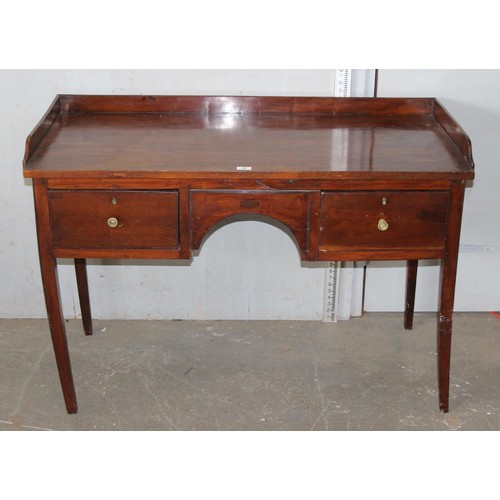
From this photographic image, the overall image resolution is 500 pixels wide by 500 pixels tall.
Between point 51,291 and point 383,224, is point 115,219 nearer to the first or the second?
point 51,291

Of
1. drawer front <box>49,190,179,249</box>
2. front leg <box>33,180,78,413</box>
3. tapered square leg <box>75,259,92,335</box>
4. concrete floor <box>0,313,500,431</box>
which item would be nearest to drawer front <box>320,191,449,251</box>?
drawer front <box>49,190,179,249</box>

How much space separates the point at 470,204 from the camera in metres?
3.61

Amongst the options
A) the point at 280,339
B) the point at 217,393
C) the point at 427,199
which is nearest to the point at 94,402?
the point at 217,393

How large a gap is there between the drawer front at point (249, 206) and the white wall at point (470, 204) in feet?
2.95

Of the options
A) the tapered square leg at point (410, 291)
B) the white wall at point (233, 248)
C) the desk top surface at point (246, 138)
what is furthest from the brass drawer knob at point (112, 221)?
the tapered square leg at point (410, 291)

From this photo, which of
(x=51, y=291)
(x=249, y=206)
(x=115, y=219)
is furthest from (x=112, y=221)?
(x=249, y=206)

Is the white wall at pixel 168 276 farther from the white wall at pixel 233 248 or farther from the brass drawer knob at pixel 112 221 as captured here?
the brass drawer knob at pixel 112 221

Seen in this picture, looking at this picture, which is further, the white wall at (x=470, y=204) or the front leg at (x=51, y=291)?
the white wall at (x=470, y=204)

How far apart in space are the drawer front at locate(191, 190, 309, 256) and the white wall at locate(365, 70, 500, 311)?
898 millimetres

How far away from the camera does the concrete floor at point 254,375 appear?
3045 mm

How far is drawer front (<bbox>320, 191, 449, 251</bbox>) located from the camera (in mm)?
2760

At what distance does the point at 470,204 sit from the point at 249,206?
128cm

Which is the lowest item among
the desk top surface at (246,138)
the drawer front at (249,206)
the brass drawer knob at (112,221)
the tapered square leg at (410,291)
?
the tapered square leg at (410,291)
